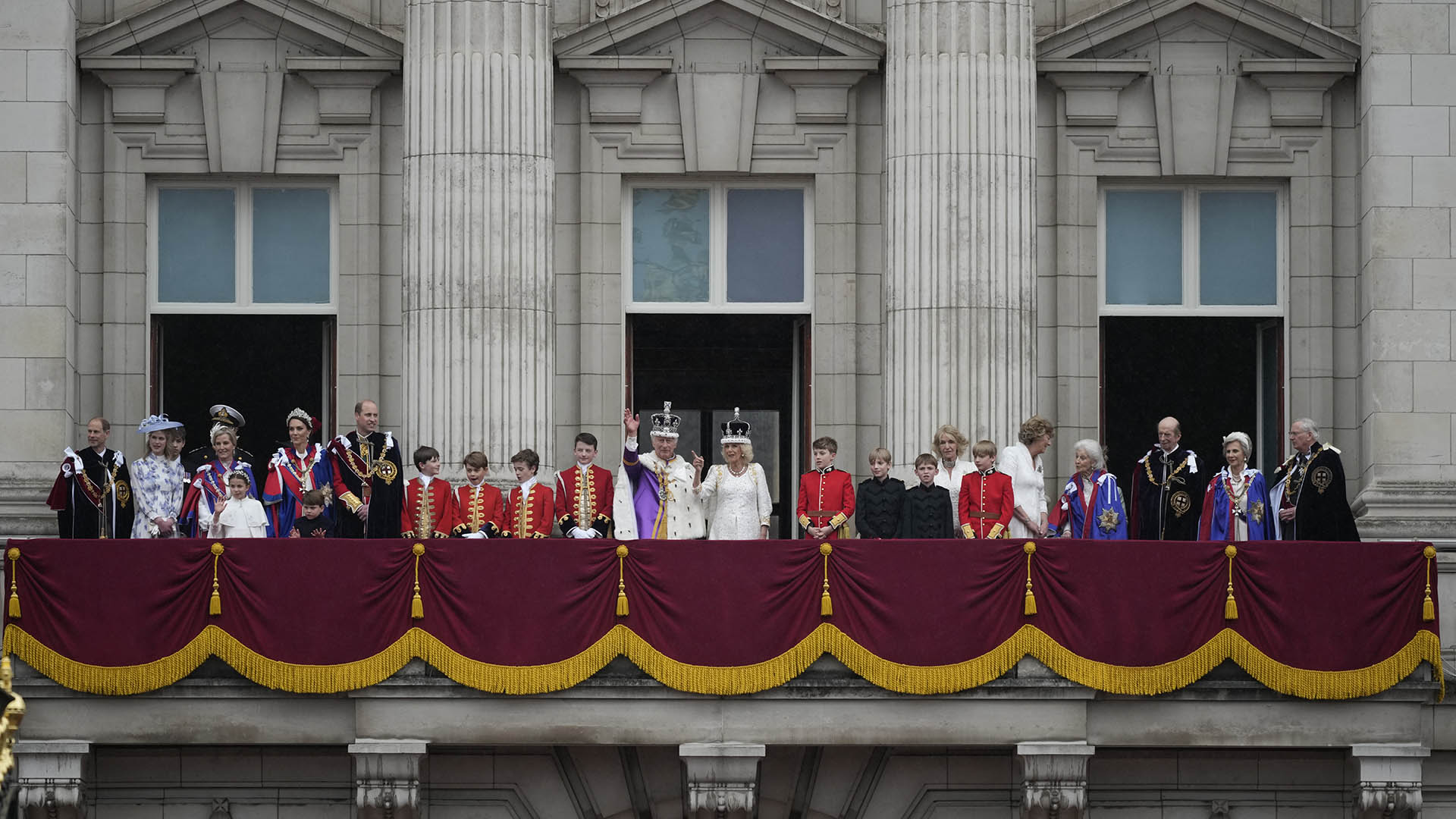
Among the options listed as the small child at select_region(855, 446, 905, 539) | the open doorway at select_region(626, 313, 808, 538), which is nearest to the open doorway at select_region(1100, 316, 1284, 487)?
the open doorway at select_region(626, 313, 808, 538)

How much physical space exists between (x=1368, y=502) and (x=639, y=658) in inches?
349

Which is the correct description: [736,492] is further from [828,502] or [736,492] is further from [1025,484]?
[1025,484]

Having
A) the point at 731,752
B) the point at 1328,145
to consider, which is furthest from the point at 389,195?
the point at 1328,145

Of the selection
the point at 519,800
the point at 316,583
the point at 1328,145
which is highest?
the point at 1328,145

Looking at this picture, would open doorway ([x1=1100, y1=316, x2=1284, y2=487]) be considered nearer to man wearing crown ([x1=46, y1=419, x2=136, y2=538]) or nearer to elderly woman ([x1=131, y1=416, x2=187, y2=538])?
elderly woman ([x1=131, y1=416, x2=187, y2=538])

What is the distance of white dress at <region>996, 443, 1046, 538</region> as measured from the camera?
104 feet

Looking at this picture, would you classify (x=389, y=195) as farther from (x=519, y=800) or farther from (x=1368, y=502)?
(x=1368, y=502)

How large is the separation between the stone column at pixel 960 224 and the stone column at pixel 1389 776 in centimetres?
571

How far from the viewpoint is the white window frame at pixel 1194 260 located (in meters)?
35.5

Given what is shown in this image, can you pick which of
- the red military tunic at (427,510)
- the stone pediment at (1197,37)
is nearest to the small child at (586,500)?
the red military tunic at (427,510)

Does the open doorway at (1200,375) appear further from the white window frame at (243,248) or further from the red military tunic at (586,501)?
the white window frame at (243,248)

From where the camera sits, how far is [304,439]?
104 feet

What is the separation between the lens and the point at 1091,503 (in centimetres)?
3180

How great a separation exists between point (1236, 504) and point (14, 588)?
42.1ft
